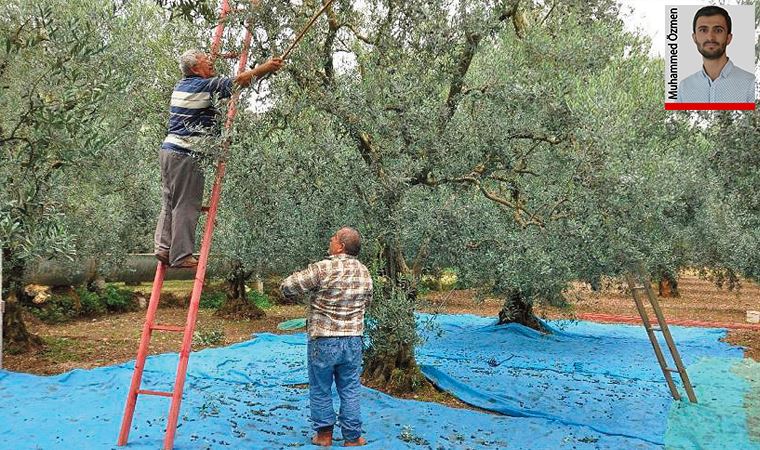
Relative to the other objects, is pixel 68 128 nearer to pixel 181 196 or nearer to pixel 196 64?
pixel 181 196

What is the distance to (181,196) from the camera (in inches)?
245

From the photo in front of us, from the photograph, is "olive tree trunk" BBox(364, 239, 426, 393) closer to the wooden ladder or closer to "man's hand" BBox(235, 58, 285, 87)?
the wooden ladder

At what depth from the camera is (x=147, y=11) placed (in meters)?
15.1

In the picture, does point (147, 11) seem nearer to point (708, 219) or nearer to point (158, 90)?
point (158, 90)

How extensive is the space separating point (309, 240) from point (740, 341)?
1308 cm

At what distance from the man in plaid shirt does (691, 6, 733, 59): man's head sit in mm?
7842

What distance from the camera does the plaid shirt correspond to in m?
6.63

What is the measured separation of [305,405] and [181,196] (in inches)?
150

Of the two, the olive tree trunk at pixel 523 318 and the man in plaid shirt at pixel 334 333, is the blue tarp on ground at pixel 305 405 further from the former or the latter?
the olive tree trunk at pixel 523 318

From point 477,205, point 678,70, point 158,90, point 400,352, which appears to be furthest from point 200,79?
point 678,70

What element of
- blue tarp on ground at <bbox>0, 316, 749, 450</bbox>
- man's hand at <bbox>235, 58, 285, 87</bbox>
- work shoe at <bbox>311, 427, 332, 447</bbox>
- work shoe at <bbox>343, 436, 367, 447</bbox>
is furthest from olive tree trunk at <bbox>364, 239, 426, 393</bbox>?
man's hand at <bbox>235, 58, 285, 87</bbox>

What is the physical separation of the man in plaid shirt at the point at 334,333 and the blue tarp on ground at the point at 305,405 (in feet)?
1.70

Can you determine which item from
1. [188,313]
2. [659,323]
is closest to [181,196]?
[188,313]

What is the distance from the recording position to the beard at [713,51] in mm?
11113
